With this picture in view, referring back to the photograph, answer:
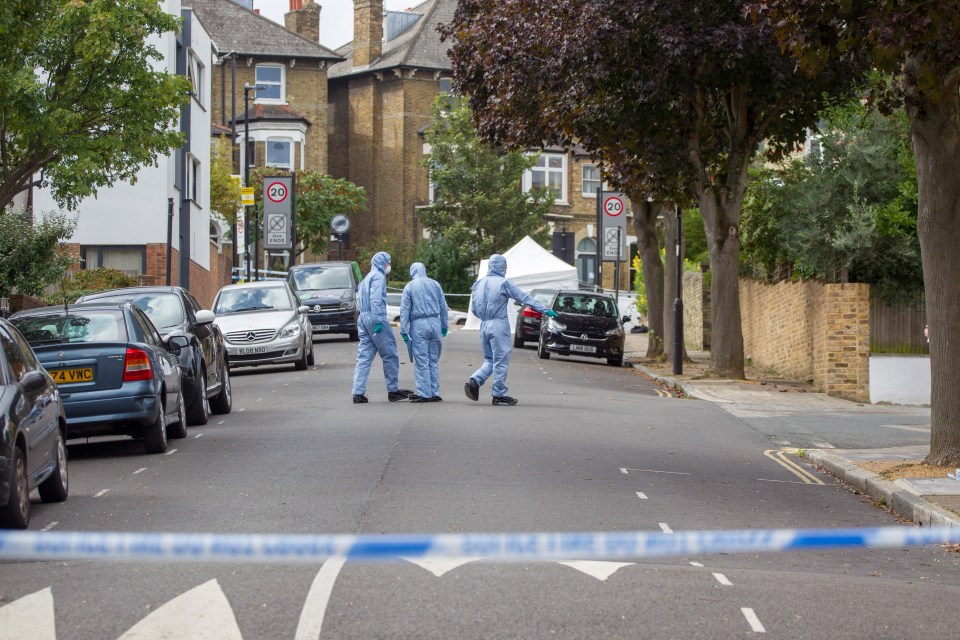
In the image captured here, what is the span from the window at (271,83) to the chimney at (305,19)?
713 centimetres

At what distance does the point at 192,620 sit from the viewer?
20.9 feet

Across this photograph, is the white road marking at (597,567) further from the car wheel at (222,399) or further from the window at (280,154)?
the window at (280,154)

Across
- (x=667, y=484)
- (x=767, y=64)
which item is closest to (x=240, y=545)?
(x=667, y=484)

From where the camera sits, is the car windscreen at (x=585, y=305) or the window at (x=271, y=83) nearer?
the car windscreen at (x=585, y=305)

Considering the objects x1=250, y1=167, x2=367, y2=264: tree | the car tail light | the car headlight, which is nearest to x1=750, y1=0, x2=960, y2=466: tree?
the car tail light

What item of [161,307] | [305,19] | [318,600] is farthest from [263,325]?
[305,19]

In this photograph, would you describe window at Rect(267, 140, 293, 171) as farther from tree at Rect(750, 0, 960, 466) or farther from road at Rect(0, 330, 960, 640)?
tree at Rect(750, 0, 960, 466)

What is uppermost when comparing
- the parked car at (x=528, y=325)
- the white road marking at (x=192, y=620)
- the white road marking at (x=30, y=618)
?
the parked car at (x=528, y=325)

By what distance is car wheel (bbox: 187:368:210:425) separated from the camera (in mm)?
15953

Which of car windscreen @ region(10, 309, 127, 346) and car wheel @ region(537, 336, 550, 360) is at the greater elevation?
car windscreen @ region(10, 309, 127, 346)

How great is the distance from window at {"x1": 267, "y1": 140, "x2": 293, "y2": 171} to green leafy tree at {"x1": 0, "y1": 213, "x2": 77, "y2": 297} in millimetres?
43697

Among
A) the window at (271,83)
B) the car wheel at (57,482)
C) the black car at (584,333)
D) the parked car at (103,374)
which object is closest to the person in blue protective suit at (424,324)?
the parked car at (103,374)

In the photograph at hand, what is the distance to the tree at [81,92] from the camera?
17.5 metres

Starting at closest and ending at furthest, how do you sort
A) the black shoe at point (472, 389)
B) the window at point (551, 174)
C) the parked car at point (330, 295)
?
the black shoe at point (472, 389)
the parked car at point (330, 295)
the window at point (551, 174)
